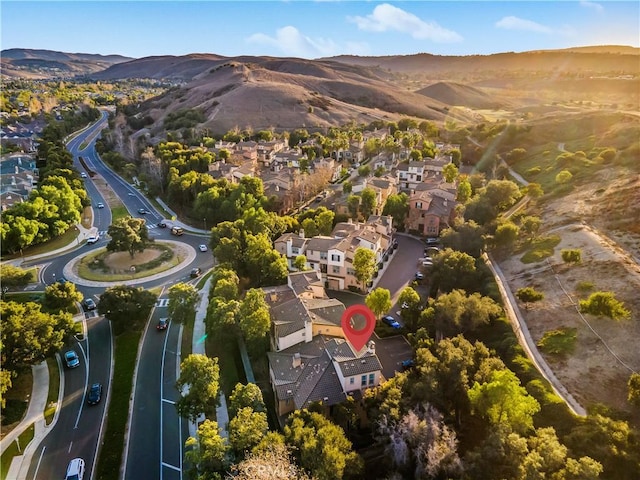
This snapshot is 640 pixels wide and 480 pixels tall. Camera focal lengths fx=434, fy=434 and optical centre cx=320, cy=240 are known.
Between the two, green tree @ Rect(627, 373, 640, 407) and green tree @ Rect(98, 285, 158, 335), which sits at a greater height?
green tree @ Rect(627, 373, 640, 407)

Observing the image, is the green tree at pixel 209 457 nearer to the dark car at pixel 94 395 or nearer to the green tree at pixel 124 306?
the dark car at pixel 94 395

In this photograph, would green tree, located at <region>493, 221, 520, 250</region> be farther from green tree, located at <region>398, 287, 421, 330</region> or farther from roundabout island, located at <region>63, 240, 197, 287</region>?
roundabout island, located at <region>63, 240, 197, 287</region>

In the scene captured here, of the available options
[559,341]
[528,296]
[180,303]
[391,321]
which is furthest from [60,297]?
[559,341]

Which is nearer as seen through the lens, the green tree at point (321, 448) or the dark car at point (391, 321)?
the green tree at point (321, 448)

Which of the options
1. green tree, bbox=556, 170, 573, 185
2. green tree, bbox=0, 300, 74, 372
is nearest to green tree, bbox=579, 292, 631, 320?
green tree, bbox=556, 170, 573, 185

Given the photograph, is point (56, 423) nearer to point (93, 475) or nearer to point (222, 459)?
point (93, 475)

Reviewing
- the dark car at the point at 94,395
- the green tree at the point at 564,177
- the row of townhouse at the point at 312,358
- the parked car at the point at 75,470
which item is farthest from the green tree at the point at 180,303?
Answer: the green tree at the point at 564,177

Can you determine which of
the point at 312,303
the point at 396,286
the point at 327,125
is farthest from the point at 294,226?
the point at 327,125
